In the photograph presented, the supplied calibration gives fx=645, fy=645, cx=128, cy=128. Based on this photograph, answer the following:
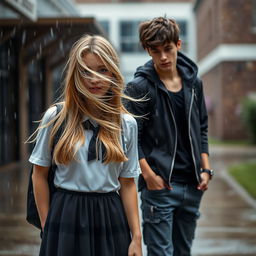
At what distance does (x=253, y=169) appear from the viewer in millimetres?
14609

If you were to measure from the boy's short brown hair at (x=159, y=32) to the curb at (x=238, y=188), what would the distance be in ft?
18.9

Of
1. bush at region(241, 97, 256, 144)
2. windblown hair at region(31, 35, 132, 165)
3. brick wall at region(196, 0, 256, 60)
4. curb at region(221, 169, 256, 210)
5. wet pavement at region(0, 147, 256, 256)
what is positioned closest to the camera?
windblown hair at region(31, 35, 132, 165)

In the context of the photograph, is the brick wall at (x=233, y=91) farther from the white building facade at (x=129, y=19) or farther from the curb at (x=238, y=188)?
the white building facade at (x=129, y=19)

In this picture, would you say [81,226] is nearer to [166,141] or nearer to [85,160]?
[85,160]

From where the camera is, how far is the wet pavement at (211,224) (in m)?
6.41

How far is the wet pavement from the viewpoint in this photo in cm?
641

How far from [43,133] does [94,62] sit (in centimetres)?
38

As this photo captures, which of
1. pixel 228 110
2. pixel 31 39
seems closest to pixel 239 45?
pixel 228 110

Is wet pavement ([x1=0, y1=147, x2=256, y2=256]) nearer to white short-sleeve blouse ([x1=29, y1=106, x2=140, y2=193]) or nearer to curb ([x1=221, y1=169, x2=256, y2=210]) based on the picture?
curb ([x1=221, y1=169, x2=256, y2=210])

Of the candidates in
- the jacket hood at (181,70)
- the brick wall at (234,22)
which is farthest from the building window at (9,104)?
the brick wall at (234,22)

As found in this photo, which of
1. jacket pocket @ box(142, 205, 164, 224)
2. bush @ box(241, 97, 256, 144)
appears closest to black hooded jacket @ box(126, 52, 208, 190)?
jacket pocket @ box(142, 205, 164, 224)

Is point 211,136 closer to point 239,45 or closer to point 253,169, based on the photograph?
point 239,45

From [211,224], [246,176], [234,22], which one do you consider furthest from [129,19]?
[211,224]

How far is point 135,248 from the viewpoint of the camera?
292cm
